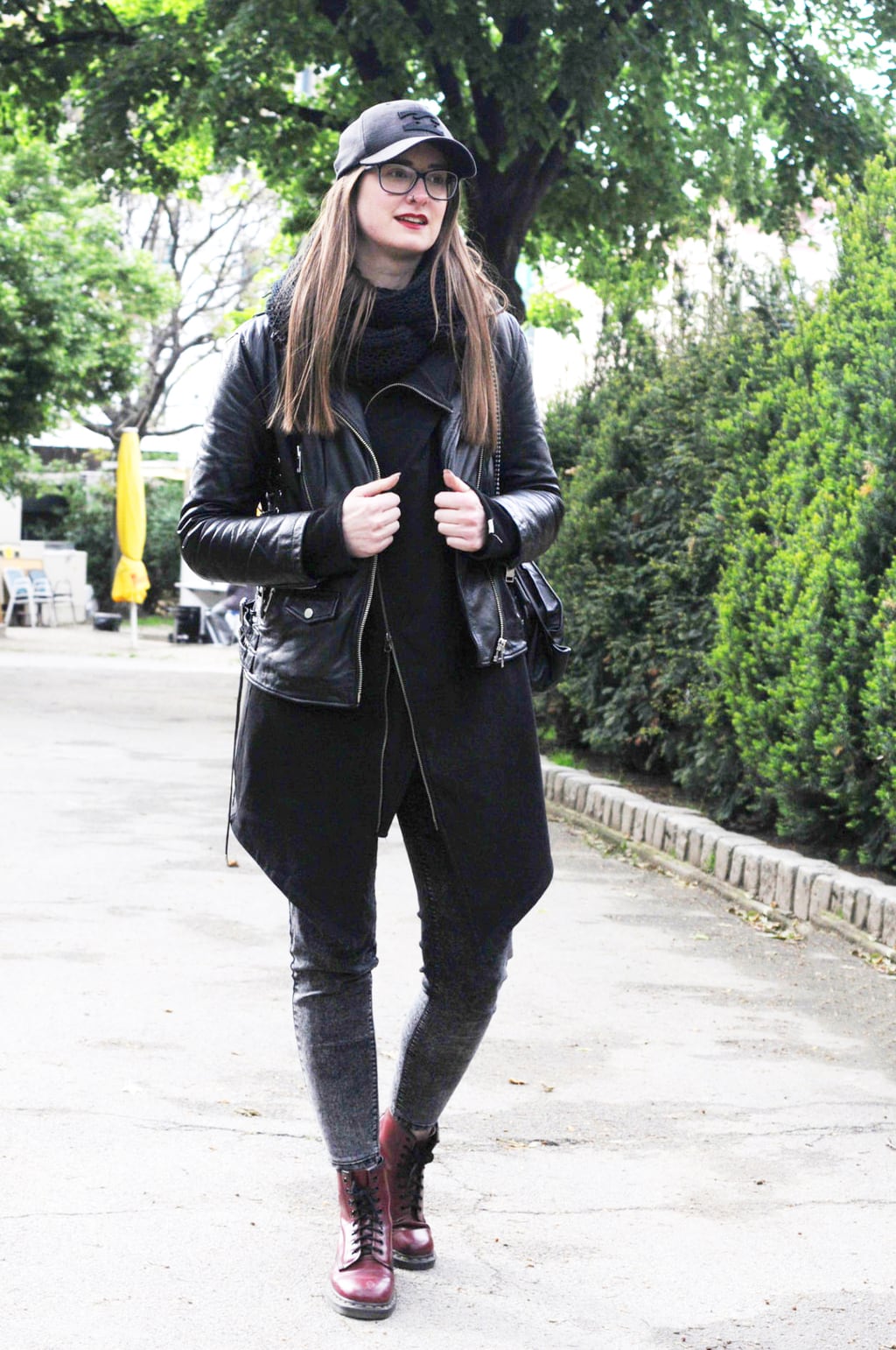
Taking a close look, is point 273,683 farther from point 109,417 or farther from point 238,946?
point 109,417

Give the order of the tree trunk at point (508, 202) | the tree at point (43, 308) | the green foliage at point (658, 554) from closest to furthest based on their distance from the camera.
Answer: the green foliage at point (658, 554) → the tree trunk at point (508, 202) → the tree at point (43, 308)

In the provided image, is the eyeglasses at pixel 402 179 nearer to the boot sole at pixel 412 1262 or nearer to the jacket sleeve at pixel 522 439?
the jacket sleeve at pixel 522 439

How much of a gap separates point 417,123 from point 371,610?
2.86ft

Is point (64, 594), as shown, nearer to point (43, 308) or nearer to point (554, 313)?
point (43, 308)

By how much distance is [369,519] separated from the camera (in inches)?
117

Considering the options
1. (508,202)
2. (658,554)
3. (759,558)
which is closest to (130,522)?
(508,202)

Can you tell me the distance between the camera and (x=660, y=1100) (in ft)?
14.7

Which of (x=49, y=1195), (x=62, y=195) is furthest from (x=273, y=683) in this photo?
(x=62, y=195)

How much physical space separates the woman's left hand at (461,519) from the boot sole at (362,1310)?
4.37ft

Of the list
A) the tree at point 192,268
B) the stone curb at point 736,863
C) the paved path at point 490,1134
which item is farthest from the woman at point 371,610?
the tree at point 192,268

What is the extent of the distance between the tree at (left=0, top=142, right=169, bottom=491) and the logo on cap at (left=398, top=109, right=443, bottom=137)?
74.7 ft

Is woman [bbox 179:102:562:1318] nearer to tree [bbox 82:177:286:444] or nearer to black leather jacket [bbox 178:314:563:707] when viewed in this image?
black leather jacket [bbox 178:314:563:707]

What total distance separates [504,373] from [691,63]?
10823 millimetres

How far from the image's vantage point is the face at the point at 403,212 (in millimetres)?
3090
